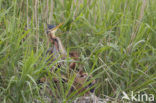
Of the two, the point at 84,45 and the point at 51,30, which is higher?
the point at 51,30

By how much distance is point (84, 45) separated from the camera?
3.23 m

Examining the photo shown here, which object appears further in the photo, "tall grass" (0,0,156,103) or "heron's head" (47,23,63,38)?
"heron's head" (47,23,63,38)

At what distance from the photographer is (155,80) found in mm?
2758

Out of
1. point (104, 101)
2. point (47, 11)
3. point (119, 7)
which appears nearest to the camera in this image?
point (104, 101)

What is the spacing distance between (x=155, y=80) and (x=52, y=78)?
1.01 meters

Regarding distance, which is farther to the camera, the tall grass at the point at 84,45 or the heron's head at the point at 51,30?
the heron's head at the point at 51,30

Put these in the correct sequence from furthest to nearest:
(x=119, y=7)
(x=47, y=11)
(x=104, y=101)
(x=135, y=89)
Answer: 1. (x=119, y=7)
2. (x=47, y=11)
3. (x=135, y=89)
4. (x=104, y=101)

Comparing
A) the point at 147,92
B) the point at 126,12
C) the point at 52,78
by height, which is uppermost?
the point at 126,12

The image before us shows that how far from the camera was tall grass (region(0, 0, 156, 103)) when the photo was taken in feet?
7.88

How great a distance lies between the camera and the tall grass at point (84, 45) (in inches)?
94.6

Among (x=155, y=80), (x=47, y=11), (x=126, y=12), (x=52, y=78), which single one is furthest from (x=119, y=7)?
(x=52, y=78)

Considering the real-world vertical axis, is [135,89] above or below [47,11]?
below

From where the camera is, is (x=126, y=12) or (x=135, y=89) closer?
(x=135, y=89)

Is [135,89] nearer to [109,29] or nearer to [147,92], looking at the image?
[147,92]
